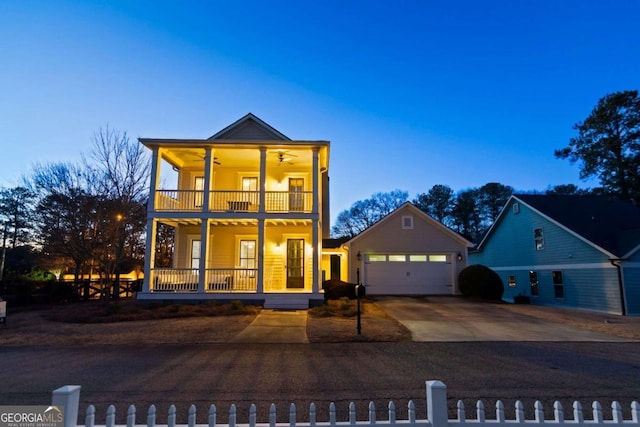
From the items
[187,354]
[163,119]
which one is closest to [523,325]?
[187,354]

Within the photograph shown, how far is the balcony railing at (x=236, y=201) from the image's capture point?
14062mm

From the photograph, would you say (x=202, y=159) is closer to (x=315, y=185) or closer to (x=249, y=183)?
(x=249, y=183)

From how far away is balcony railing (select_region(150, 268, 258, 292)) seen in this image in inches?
520

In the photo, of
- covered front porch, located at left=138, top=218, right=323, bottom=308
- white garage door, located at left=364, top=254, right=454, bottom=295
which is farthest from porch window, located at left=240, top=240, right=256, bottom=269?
white garage door, located at left=364, top=254, right=454, bottom=295

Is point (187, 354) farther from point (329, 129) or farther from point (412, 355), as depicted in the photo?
point (329, 129)

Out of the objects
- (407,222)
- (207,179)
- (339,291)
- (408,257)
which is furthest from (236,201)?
(408,257)

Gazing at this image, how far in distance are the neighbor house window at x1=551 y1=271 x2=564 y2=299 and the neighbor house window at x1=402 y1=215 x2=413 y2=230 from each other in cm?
751

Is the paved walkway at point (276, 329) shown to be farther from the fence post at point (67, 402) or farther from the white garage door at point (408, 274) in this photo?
the white garage door at point (408, 274)

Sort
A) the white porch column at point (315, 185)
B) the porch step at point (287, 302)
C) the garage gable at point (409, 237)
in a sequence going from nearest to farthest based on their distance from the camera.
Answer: the porch step at point (287, 302)
the white porch column at point (315, 185)
the garage gable at point (409, 237)

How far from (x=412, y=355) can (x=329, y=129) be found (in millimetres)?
21661

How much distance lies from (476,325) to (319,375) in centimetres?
659

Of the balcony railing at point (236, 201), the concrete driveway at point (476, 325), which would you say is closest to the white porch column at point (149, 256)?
the balcony railing at point (236, 201)

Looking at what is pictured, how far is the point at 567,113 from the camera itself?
89.5ft

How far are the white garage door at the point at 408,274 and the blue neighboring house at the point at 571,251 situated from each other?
4.79 m
